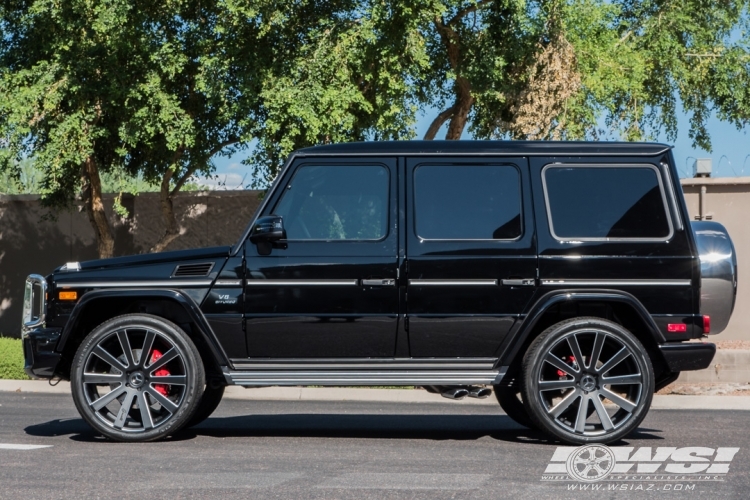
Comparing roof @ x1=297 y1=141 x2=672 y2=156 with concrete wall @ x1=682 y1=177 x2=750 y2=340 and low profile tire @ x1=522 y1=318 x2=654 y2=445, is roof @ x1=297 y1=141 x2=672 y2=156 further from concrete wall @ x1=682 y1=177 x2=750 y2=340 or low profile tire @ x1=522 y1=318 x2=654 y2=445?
concrete wall @ x1=682 y1=177 x2=750 y2=340

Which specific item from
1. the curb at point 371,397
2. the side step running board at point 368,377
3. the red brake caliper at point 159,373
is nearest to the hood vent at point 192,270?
the red brake caliper at point 159,373

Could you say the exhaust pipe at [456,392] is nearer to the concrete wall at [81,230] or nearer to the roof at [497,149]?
the roof at [497,149]

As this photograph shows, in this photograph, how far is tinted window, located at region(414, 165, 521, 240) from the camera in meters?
7.84

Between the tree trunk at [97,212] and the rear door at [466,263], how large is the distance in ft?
40.7

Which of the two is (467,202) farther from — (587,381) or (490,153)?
(587,381)

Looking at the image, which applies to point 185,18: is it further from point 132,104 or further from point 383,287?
point 383,287

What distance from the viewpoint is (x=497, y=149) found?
7.98m

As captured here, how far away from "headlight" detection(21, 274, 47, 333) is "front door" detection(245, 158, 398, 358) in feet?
5.02

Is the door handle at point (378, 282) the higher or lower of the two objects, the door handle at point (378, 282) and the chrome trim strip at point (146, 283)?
the lower

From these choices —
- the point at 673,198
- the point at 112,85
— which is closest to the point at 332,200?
the point at 673,198

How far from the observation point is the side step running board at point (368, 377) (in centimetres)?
766

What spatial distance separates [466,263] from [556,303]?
2.31 feet

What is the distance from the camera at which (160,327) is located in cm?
777

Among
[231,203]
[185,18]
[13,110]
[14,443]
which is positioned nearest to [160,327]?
[14,443]
